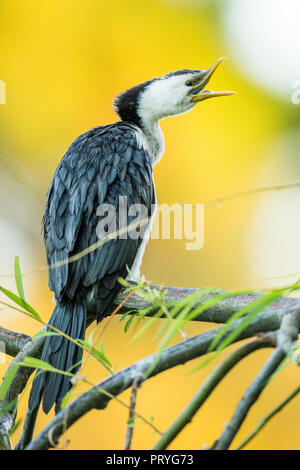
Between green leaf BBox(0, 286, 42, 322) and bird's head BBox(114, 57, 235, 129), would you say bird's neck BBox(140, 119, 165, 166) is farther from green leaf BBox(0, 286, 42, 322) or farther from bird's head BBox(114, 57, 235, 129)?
green leaf BBox(0, 286, 42, 322)

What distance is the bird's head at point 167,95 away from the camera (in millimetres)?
2127

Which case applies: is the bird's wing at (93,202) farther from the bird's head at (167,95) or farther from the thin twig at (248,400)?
the thin twig at (248,400)

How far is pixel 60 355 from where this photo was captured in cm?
127

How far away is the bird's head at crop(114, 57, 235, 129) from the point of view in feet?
6.98

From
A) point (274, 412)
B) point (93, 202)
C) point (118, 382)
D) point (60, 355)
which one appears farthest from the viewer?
point (93, 202)

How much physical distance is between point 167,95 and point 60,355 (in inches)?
47.0

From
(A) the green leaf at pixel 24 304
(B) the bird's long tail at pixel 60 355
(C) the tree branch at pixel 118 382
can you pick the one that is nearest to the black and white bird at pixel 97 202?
(B) the bird's long tail at pixel 60 355

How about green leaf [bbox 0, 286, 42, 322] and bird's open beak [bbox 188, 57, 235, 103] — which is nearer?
green leaf [bbox 0, 286, 42, 322]

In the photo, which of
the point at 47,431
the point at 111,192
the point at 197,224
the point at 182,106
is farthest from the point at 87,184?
the point at 47,431

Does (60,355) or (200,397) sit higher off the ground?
(200,397)

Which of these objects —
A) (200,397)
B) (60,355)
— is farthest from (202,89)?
(200,397)

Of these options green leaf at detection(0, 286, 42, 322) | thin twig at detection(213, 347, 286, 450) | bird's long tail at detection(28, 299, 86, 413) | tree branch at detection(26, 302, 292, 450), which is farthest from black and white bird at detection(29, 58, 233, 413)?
thin twig at detection(213, 347, 286, 450)

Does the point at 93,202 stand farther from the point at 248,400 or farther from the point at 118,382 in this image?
the point at 248,400
